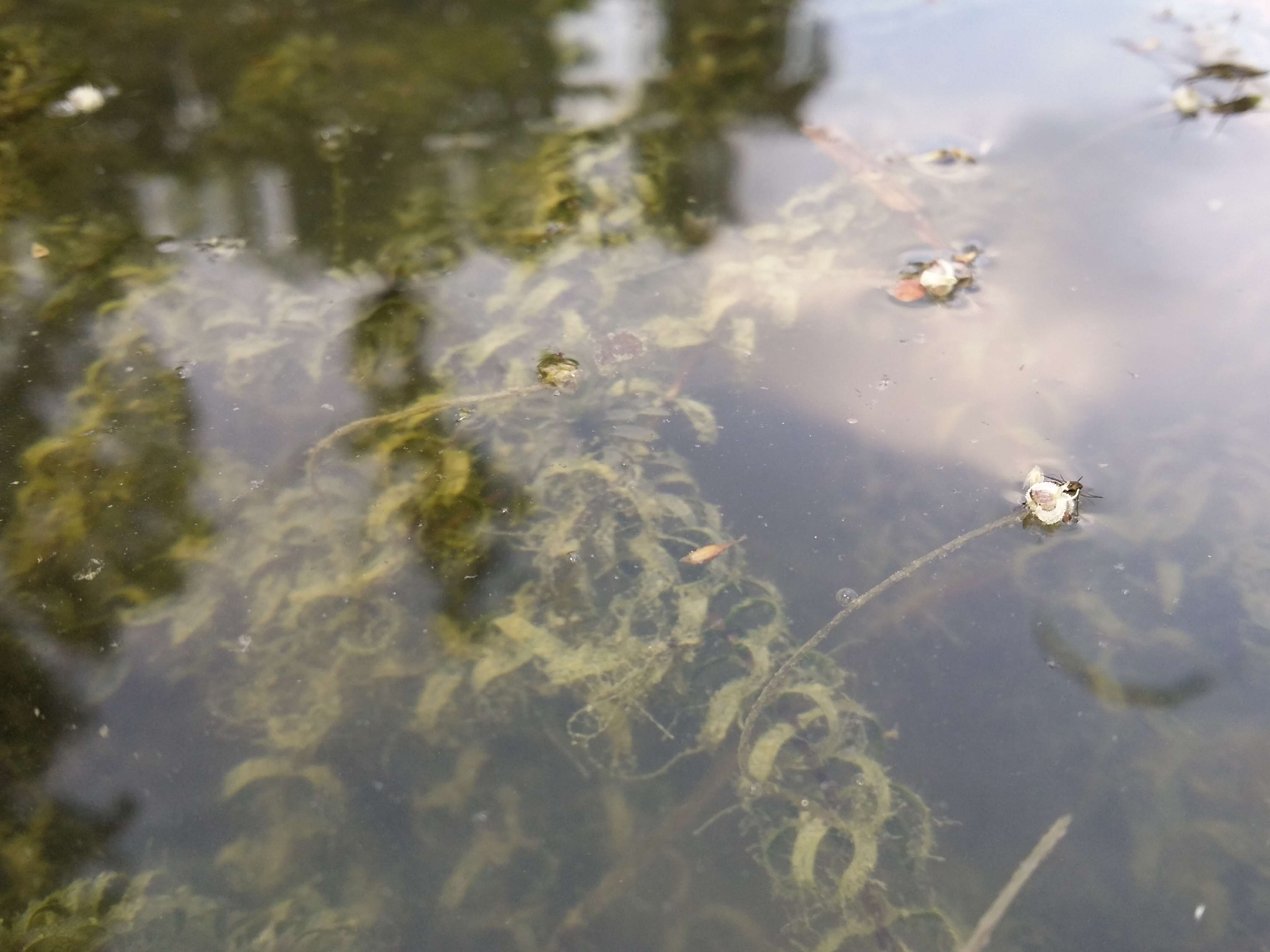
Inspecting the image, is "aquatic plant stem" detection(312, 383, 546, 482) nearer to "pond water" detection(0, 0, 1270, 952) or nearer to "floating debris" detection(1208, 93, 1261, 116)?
"pond water" detection(0, 0, 1270, 952)

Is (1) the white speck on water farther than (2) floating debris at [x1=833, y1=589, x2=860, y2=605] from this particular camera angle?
Yes

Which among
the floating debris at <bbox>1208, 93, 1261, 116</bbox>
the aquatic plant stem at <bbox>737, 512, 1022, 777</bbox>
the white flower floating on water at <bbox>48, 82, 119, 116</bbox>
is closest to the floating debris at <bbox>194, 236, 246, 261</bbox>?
the white flower floating on water at <bbox>48, 82, 119, 116</bbox>

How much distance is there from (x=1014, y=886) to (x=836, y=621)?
0.54m

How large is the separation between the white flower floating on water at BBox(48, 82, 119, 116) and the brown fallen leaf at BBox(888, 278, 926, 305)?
2767 millimetres

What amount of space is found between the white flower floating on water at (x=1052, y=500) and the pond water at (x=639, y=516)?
2 cm

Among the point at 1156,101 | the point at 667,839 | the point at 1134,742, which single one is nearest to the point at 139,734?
the point at 667,839

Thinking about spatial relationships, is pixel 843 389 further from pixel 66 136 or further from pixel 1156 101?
pixel 66 136

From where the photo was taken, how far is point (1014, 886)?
60.4 inches

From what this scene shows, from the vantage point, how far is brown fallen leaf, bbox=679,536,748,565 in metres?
1.92

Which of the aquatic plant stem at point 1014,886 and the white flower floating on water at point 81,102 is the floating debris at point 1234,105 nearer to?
the aquatic plant stem at point 1014,886

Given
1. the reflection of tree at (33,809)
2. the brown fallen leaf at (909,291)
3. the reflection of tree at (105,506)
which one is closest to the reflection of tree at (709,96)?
the brown fallen leaf at (909,291)

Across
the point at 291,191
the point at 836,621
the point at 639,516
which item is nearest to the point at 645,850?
the point at 836,621

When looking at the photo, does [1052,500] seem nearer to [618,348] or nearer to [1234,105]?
[618,348]

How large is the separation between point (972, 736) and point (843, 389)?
2.83 feet
